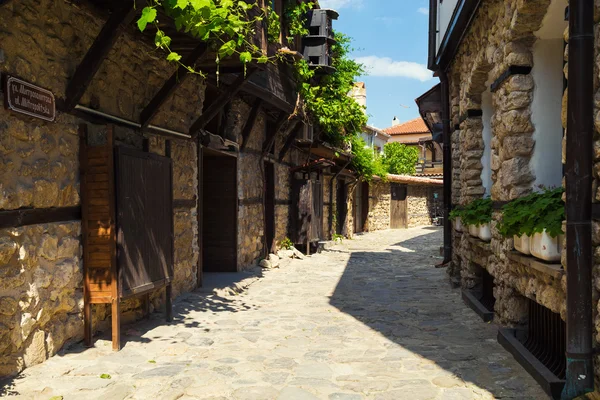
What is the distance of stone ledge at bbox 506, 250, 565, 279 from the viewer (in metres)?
3.22

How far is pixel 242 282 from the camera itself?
7484 mm

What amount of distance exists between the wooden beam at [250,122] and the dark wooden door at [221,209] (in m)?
0.55

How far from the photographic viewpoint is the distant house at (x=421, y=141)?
34.9 meters

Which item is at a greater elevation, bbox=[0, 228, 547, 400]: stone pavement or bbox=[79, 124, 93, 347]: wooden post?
bbox=[79, 124, 93, 347]: wooden post

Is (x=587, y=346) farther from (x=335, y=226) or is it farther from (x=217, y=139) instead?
(x=335, y=226)

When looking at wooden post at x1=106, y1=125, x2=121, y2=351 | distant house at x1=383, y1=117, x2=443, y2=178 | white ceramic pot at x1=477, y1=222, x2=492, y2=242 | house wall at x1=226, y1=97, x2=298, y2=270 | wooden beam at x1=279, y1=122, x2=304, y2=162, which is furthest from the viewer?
distant house at x1=383, y1=117, x2=443, y2=178

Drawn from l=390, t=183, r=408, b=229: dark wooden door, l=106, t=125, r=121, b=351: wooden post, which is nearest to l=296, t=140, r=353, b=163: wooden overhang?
l=106, t=125, r=121, b=351: wooden post

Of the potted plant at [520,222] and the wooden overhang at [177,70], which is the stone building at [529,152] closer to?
the potted plant at [520,222]

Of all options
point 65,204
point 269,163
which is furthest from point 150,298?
point 269,163

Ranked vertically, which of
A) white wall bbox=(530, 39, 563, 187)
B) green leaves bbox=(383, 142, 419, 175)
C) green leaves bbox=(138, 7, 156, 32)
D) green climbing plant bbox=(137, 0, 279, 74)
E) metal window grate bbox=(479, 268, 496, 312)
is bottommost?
metal window grate bbox=(479, 268, 496, 312)

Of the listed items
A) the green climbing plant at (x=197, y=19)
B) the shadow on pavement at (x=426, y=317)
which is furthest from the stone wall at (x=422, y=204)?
the green climbing plant at (x=197, y=19)

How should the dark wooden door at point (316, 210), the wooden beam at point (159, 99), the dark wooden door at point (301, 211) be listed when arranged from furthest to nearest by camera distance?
1. the dark wooden door at point (316, 210)
2. the dark wooden door at point (301, 211)
3. the wooden beam at point (159, 99)

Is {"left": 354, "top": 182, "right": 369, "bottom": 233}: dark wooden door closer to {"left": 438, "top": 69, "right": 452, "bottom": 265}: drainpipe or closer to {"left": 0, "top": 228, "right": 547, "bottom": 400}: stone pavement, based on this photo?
{"left": 438, "top": 69, "right": 452, "bottom": 265}: drainpipe

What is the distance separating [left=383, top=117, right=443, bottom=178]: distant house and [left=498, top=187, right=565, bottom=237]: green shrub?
3022 centimetres
